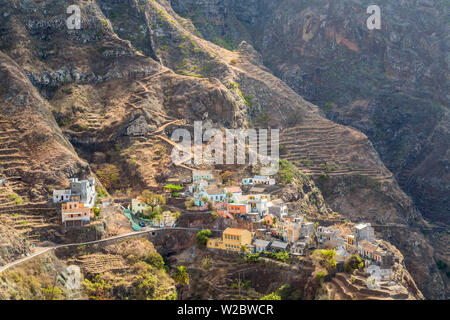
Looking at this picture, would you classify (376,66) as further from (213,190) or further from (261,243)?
(261,243)

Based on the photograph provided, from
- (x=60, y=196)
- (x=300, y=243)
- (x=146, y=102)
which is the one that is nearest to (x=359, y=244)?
(x=300, y=243)

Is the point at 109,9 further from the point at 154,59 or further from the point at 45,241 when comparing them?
the point at 45,241

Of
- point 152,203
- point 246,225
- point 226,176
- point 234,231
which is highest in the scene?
point 226,176

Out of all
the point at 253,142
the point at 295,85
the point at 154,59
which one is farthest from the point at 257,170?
the point at 295,85

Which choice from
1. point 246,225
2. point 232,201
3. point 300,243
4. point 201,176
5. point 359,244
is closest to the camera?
point 300,243

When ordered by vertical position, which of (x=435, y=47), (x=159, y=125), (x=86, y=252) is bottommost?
(x=86, y=252)

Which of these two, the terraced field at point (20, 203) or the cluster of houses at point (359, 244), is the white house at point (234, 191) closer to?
the cluster of houses at point (359, 244)
